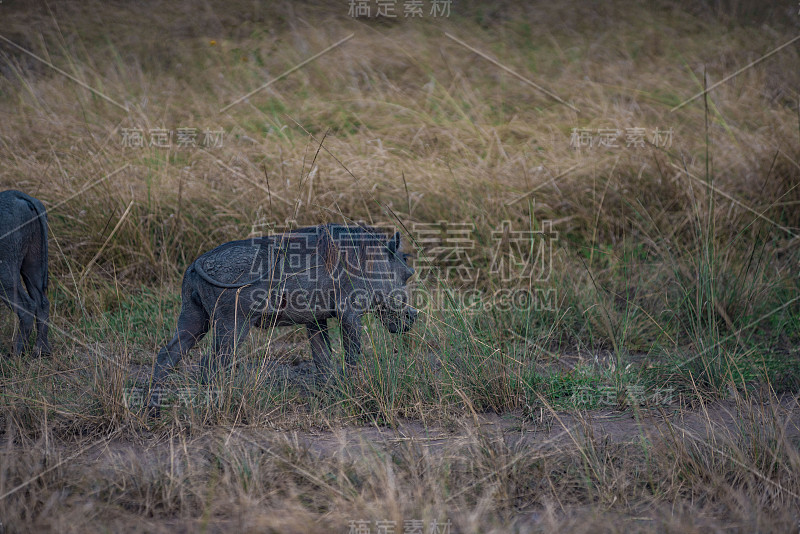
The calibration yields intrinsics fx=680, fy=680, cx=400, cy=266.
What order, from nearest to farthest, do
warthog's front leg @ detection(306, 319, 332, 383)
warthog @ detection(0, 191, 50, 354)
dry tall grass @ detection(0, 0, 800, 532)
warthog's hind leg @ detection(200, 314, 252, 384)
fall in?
dry tall grass @ detection(0, 0, 800, 532)
warthog's hind leg @ detection(200, 314, 252, 384)
warthog's front leg @ detection(306, 319, 332, 383)
warthog @ detection(0, 191, 50, 354)

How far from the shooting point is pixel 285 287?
3.11m

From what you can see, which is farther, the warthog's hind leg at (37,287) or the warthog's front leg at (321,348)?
the warthog's hind leg at (37,287)

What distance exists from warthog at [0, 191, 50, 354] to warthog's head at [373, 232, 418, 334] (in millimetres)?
1999

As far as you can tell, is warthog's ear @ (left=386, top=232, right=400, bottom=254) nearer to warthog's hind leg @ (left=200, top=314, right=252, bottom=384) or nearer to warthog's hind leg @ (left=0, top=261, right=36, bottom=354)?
warthog's hind leg @ (left=200, top=314, right=252, bottom=384)

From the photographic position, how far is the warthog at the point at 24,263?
387 centimetres

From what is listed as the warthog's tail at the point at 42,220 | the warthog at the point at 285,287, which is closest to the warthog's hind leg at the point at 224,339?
the warthog at the point at 285,287

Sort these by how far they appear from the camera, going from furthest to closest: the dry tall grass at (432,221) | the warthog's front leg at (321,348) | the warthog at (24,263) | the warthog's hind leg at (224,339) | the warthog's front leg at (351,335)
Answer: the warthog at (24,263) → the warthog's front leg at (321,348) → the warthog's front leg at (351,335) → the warthog's hind leg at (224,339) → the dry tall grass at (432,221)

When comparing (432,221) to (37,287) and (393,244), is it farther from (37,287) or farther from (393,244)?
(37,287)

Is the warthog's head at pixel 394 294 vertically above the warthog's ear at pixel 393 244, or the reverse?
the warthog's ear at pixel 393 244

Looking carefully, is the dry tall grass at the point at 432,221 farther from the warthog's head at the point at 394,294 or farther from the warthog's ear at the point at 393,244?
the warthog's ear at the point at 393,244

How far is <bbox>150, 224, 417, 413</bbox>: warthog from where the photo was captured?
10.1 feet

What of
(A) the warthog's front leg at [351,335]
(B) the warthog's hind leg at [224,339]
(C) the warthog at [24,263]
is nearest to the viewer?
(B) the warthog's hind leg at [224,339]

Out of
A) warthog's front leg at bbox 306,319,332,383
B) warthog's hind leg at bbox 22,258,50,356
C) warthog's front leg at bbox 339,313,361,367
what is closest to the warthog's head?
warthog's front leg at bbox 339,313,361,367

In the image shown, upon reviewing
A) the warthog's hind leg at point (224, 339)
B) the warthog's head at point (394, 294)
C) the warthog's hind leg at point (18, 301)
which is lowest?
the warthog's hind leg at point (18, 301)
